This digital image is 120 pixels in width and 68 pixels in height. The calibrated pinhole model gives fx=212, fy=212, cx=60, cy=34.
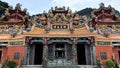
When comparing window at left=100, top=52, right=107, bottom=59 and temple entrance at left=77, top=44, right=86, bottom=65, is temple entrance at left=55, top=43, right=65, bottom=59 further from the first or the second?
window at left=100, top=52, right=107, bottom=59

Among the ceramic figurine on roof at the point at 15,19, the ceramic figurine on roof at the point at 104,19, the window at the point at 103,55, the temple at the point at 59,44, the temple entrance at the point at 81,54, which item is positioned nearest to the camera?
the temple at the point at 59,44

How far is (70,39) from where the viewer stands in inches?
866

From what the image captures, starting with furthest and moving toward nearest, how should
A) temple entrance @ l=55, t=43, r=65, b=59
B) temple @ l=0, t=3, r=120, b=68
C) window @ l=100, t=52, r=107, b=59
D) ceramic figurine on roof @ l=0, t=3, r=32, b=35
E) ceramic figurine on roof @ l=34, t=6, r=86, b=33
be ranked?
1. ceramic figurine on roof @ l=0, t=3, r=32, b=35
2. ceramic figurine on roof @ l=34, t=6, r=86, b=33
3. temple entrance @ l=55, t=43, r=65, b=59
4. window @ l=100, t=52, r=107, b=59
5. temple @ l=0, t=3, r=120, b=68

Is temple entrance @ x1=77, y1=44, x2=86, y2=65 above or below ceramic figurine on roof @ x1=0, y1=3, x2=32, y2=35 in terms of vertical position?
below

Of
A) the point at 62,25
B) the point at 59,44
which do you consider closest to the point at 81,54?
the point at 59,44

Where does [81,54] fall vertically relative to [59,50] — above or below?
below

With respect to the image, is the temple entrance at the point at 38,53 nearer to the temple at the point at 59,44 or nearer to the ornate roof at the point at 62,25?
the temple at the point at 59,44

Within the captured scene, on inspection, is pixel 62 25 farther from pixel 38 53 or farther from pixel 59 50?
pixel 38 53

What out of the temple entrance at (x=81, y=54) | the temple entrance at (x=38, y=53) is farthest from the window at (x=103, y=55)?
the temple entrance at (x=38, y=53)

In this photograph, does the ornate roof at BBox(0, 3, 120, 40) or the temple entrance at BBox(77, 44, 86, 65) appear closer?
the ornate roof at BBox(0, 3, 120, 40)

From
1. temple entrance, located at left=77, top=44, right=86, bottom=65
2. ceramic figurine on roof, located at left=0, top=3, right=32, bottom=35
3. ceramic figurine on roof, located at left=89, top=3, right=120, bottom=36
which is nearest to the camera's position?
temple entrance, located at left=77, top=44, right=86, bottom=65

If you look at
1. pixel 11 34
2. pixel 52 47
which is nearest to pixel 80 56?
pixel 52 47

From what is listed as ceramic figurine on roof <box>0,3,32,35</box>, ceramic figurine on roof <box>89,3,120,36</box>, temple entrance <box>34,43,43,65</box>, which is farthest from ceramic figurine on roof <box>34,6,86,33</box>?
ceramic figurine on roof <box>0,3,32,35</box>

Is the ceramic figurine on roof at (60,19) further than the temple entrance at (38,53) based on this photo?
Yes
